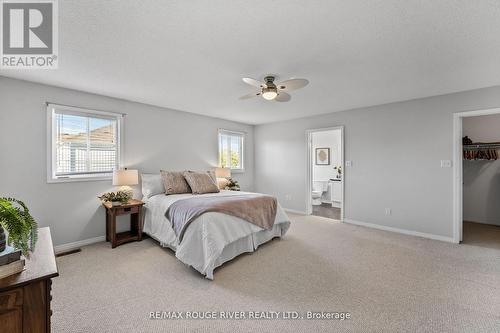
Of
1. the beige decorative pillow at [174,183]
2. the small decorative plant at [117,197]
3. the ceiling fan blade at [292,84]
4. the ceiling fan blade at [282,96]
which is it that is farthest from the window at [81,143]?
the ceiling fan blade at [292,84]

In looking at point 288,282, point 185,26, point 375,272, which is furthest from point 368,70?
point 288,282

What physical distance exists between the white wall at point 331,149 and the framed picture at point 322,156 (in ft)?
0.33

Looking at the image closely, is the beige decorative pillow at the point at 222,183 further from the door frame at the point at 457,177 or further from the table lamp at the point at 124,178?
the door frame at the point at 457,177

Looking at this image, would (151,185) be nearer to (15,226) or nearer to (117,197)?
(117,197)

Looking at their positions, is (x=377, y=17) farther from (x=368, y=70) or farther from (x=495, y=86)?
(x=495, y=86)

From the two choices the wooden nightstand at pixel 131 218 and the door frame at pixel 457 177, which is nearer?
the wooden nightstand at pixel 131 218

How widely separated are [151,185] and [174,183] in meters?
0.39

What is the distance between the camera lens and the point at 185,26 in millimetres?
1837

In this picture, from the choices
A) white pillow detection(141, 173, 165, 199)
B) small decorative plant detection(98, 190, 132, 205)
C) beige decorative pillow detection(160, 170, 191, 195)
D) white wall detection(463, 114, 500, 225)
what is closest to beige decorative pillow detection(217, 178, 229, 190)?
beige decorative pillow detection(160, 170, 191, 195)

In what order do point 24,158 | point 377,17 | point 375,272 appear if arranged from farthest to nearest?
point 24,158 → point 375,272 → point 377,17

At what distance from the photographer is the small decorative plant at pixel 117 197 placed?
3496 mm

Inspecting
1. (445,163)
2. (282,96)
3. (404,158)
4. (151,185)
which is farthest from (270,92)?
(445,163)

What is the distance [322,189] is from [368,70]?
474 cm

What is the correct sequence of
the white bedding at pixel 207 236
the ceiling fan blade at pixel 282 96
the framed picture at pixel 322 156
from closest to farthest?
the white bedding at pixel 207 236
the ceiling fan blade at pixel 282 96
the framed picture at pixel 322 156
